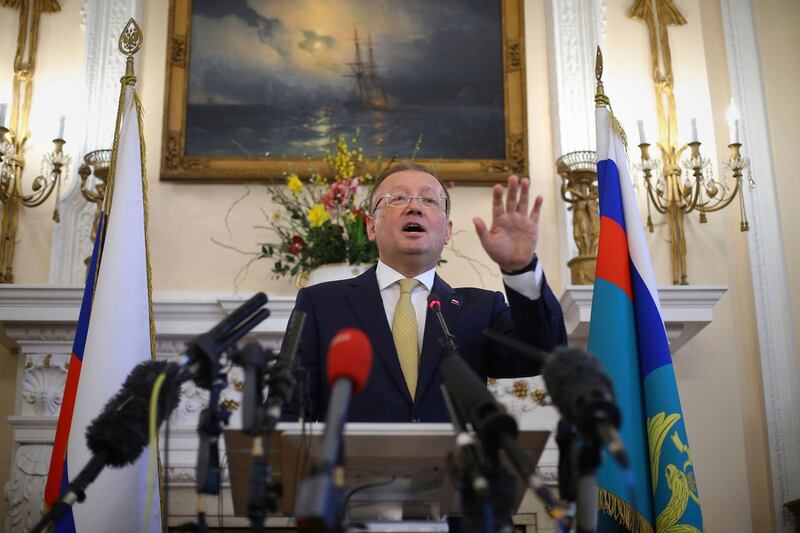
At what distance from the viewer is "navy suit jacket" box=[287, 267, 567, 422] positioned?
2.29m

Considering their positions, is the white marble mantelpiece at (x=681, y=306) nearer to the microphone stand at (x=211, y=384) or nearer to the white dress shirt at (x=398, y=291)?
the white dress shirt at (x=398, y=291)

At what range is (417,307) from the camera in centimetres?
273

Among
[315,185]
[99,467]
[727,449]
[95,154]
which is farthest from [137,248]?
[727,449]

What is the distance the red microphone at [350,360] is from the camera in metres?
1.38

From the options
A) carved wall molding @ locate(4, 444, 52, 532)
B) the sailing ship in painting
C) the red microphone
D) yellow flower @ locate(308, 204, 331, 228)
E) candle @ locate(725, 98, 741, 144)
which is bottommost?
carved wall molding @ locate(4, 444, 52, 532)

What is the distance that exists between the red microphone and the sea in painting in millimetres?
3499

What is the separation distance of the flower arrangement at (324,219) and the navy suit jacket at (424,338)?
4.32 feet

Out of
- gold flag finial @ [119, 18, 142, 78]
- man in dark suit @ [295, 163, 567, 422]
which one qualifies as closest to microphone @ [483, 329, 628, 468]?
man in dark suit @ [295, 163, 567, 422]

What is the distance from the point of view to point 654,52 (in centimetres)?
508

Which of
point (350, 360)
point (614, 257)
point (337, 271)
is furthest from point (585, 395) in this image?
point (337, 271)

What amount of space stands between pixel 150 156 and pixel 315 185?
97 centimetres

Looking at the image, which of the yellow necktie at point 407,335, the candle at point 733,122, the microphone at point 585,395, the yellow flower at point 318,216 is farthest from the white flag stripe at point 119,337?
the candle at point 733,122

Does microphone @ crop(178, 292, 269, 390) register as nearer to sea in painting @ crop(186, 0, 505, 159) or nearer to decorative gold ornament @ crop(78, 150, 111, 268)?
decorative gold ornament @ crop(78, 150, 111, 268)

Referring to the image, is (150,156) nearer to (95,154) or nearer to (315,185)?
(95,154)
